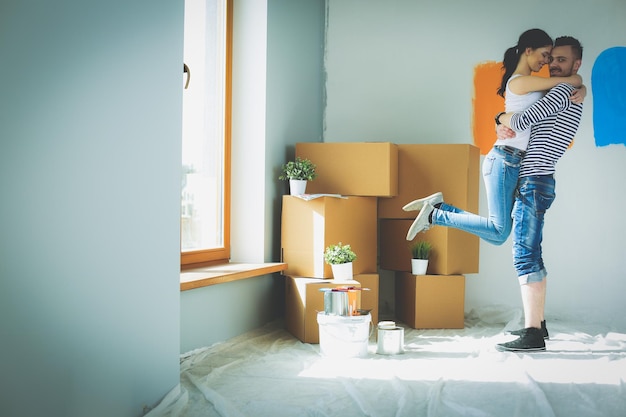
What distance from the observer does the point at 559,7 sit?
3.81 metres

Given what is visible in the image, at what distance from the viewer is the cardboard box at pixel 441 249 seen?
Answer: 3.40 m

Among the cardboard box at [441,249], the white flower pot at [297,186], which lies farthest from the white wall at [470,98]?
the white flower pot at [297,186]

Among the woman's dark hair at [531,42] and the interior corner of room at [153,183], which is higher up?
the woman's dark hair at [531,42]

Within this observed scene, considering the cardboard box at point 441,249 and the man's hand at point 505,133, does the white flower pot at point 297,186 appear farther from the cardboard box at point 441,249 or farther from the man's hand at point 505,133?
the man's hand at point 505,133

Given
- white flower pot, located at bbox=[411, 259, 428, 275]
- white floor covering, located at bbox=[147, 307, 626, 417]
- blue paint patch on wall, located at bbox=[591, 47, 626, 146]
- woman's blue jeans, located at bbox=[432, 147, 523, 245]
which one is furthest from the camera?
blue paint patch on wall, located at bbox=[591, 47, 626, 146]

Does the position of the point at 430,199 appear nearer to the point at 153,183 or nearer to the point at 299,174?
the point at 299,174

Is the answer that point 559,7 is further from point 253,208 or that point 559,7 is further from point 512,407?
point 512,407

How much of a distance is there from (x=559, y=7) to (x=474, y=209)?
4.59 feet

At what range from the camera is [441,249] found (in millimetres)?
3406

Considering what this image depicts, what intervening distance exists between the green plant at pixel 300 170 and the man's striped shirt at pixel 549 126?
1.08 metres

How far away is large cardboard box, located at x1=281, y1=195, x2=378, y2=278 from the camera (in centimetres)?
314

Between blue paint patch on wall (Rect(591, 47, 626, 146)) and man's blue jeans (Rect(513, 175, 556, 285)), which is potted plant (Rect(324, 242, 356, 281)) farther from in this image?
blue paint patch on wall (Rect(591, 47, 626, 146))

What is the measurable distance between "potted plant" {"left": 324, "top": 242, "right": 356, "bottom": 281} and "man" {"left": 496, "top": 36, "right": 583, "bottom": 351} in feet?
2.53

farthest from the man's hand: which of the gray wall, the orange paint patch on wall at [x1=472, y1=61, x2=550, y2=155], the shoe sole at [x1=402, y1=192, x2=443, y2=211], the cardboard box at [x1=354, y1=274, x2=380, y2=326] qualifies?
the gray wall
